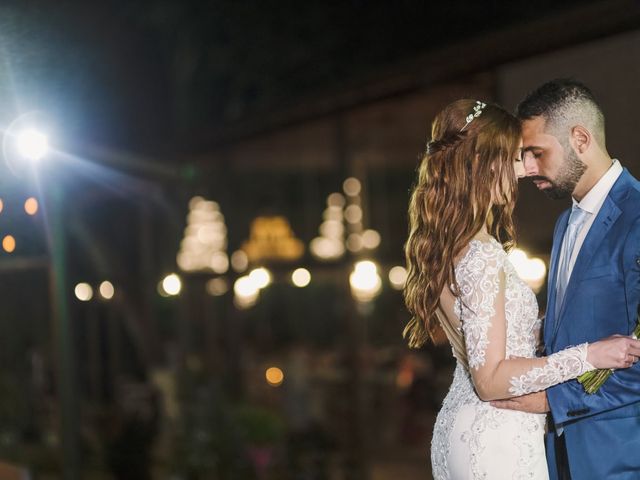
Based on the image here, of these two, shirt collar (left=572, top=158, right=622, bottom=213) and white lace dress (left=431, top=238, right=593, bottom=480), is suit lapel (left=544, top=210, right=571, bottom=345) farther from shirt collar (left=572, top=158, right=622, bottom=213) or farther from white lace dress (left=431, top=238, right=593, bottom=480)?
shirt collar (left=572, top=158, right=622, bottom=213)

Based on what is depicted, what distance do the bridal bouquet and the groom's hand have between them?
0.16 meters

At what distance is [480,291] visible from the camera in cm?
314

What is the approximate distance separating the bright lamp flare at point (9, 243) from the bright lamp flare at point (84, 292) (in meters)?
4.74

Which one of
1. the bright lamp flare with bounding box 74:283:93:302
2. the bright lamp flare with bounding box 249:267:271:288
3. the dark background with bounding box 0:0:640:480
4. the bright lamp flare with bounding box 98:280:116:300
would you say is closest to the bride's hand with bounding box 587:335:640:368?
the dark background with bounding box 0:0:640:480

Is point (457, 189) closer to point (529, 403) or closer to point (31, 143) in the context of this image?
point (529, 403)

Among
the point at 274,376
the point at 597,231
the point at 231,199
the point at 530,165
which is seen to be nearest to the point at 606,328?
the point at 597,231

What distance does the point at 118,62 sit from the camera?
43.0 ft

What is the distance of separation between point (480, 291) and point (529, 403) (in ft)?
1.21

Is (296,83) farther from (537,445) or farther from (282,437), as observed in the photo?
(537,445)

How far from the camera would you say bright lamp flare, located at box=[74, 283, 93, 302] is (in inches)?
441

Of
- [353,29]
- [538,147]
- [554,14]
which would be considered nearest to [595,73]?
[554,14]

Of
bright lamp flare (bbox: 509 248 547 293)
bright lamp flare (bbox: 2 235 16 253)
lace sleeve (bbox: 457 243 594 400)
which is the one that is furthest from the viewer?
bright lamp flare (bbox: 2 235 16 253)

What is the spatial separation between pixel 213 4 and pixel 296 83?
61.3 inches

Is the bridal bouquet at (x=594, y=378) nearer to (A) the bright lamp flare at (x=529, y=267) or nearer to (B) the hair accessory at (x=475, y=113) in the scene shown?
(B) the hair accessory at (x=475, y=113)
